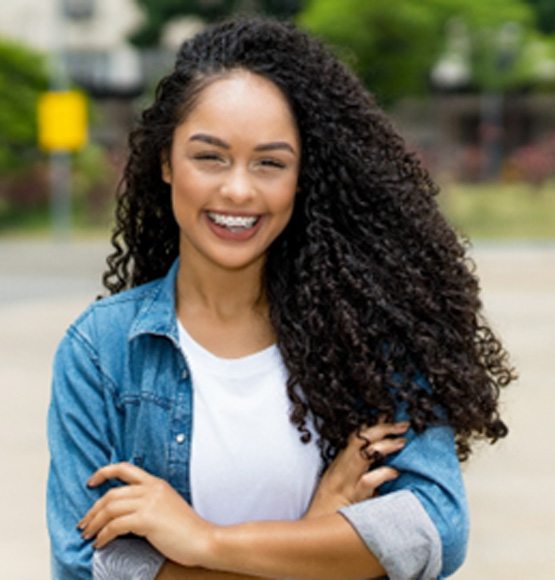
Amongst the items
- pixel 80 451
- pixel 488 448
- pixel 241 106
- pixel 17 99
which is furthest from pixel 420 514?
pixel 17 99

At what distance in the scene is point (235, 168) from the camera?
181 cm

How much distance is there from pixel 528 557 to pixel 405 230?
9.00 ft

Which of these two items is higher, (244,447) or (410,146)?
(410,146)

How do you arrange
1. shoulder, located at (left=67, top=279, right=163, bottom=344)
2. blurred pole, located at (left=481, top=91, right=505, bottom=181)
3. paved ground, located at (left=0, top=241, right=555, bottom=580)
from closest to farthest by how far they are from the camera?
shoulder, located at (left=67, top=279, right=163, bottom=344), paved ground, located at (left=0, top=241, right=555, bottom=580), blurred pole, located at (left=481, top=91, right=505, bottom=181)

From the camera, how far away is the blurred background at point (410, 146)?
5.11m

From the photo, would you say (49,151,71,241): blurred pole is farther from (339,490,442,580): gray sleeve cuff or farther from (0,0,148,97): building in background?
(339,490,442,580): gray sleeve cuff

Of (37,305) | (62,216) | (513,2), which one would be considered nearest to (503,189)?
(513,2)

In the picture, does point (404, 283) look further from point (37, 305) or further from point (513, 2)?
point (513, 2)

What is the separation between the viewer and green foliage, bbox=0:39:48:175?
25.0 metres

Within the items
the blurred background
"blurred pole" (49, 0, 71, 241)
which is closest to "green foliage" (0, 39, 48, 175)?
the blurred background

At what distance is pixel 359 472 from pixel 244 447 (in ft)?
0.57

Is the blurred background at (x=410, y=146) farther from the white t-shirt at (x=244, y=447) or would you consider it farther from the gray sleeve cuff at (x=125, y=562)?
the gray sleeve cuff at (x=125, y=562)

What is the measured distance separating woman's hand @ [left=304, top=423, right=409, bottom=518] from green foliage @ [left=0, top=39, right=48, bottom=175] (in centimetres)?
2381

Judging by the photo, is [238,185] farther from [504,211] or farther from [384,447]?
[504,211]
